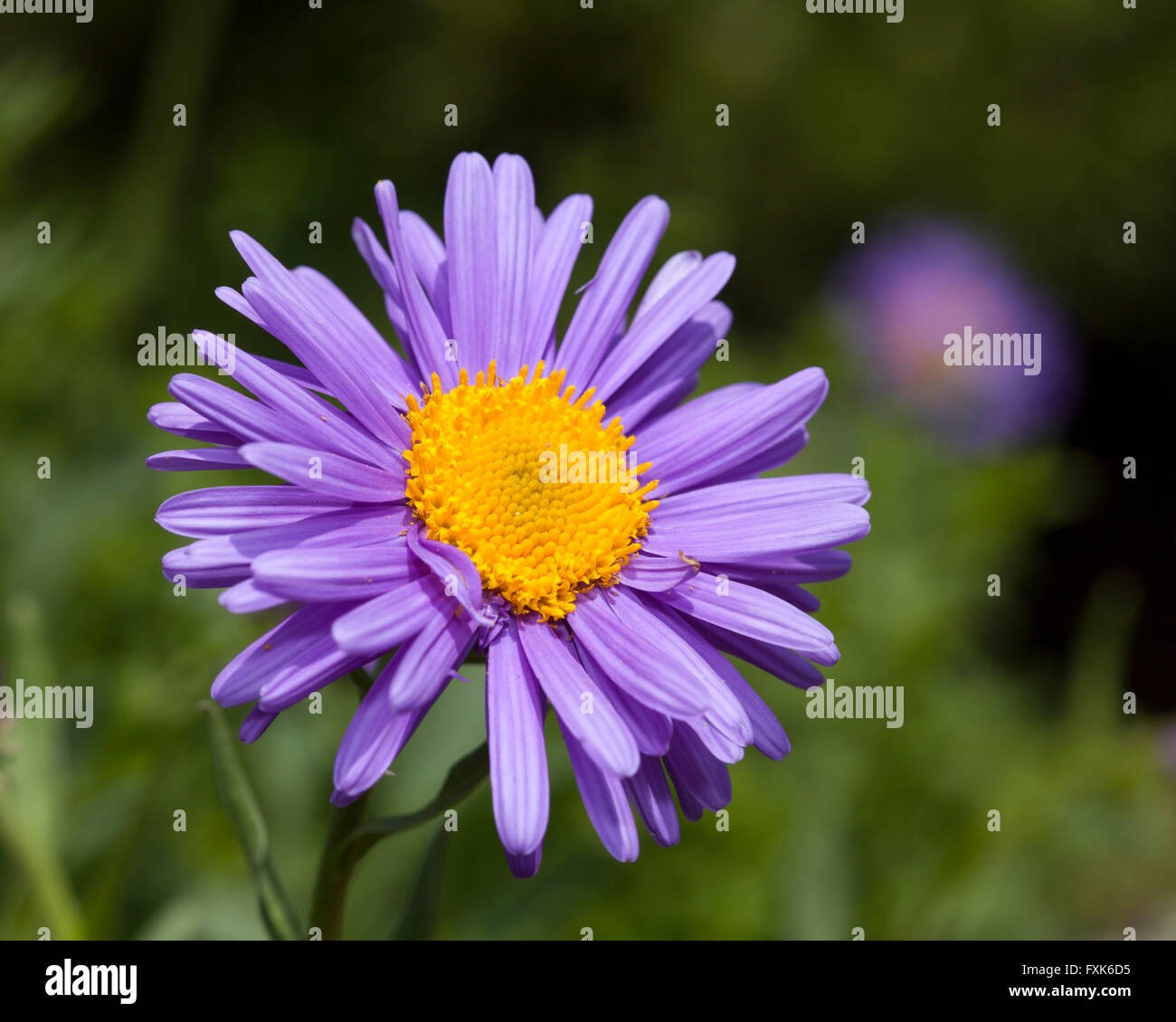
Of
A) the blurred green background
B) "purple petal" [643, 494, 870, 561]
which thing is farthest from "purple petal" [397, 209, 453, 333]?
the blurred green background

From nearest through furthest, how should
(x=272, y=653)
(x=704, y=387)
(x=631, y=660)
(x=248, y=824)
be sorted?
(x=272, y=653), (x=631, y=660), (x=248, y=824), (x=704, y=387)

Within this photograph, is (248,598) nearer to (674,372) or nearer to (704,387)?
(674,372)

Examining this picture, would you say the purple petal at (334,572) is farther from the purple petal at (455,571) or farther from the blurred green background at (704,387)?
the blurred green background at (704,387)

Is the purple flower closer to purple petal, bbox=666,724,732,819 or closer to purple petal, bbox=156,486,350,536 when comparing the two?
purple petal, bbox=666,724,732,819

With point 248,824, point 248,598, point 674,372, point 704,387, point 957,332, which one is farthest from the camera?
point 957,332

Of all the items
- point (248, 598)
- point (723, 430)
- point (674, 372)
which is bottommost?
point (248, 598)

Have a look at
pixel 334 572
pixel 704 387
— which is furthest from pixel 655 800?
pixel 704 387
